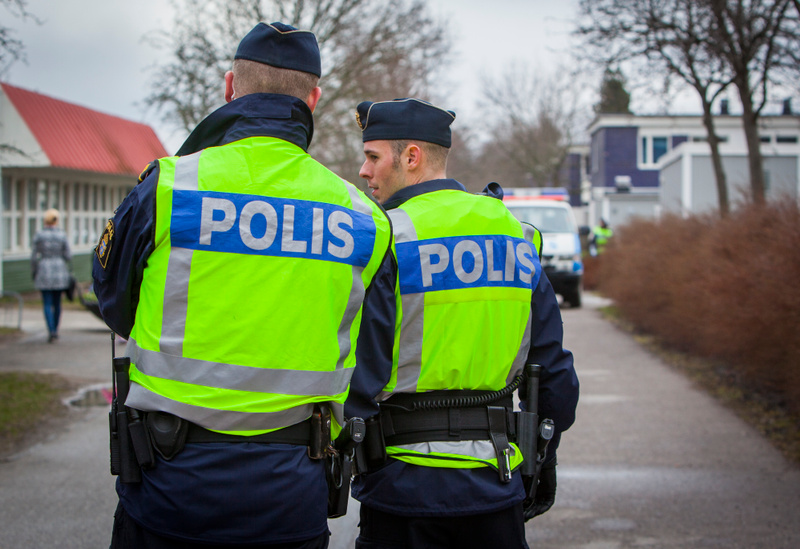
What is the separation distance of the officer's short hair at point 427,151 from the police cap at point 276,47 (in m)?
0.63

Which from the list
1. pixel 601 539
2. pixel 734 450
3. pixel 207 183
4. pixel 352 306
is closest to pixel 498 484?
pixel 352 306

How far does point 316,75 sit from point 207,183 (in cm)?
52

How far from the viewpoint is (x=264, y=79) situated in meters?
2.43

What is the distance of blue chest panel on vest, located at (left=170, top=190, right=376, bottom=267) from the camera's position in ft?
7.16

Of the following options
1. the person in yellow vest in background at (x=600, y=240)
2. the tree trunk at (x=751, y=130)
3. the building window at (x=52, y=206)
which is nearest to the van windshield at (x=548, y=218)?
the person in yellow vest in background at (x=600, y=240)

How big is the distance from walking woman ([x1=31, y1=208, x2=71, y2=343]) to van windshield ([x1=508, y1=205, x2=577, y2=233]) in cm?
998

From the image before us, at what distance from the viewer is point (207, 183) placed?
87.8 inches

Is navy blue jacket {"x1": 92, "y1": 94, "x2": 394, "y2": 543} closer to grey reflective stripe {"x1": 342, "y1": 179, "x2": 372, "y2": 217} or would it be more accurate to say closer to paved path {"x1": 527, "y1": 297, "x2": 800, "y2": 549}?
grey reflective stripe {"x1": 342, "y1": 179, "x2": 372, "y2": 217}

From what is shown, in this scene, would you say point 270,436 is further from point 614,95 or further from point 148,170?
point 614,95

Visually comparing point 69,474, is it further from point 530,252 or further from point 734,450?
point 734,450

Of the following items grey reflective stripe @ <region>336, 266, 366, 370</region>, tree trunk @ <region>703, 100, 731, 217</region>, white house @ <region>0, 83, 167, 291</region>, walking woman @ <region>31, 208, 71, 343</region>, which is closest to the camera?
grey reflective stripe @ <region>336, 266, 366, 370</region>

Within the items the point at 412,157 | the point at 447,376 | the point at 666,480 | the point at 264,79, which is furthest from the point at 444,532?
the point at 666,480

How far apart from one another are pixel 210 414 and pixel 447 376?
872mm

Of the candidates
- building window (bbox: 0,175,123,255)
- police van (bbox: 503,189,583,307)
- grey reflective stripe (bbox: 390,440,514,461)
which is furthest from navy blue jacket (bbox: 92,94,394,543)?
building window (bbox: 0,175,123,255)
